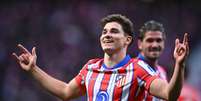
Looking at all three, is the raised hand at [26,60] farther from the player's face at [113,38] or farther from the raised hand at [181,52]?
the raised hand at [181,52]

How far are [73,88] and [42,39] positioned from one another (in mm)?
6082

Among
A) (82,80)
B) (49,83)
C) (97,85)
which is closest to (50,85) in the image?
(49,83)

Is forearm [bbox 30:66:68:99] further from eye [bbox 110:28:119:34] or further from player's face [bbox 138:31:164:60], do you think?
player's face [bbox 138:31:164:60]

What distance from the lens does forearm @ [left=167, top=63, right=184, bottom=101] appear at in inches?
183

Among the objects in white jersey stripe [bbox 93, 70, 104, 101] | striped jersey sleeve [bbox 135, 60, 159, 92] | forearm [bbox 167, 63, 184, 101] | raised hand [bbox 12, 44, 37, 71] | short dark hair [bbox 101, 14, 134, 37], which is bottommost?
forearm [bbox 167, 63, 184, 101]

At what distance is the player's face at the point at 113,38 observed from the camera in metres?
5.37

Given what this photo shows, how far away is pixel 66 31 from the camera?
11.6m

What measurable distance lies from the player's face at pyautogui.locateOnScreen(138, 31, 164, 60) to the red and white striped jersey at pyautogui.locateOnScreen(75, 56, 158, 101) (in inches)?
58.5

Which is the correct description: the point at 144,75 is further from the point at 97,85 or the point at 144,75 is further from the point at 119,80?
the point at 97,85

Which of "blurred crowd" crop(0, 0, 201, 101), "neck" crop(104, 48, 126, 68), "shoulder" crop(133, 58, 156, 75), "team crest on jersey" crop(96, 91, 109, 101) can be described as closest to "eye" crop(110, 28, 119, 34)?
"neck" crop(104, 48, 126, 68)

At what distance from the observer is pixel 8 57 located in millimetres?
11398

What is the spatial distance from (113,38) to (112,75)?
0.31 meters

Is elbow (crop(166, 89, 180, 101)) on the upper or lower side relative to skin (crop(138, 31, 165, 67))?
lower

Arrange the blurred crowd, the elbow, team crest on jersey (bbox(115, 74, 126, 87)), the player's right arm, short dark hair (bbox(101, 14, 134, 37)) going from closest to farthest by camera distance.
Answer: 1. the elbow
2. team crest on jersey (bbox(115, 74, 126, 87))
3. short dark hair (bbox(101, 14, 134, 37))
4. the player's right arm
5. the blurred crowd
